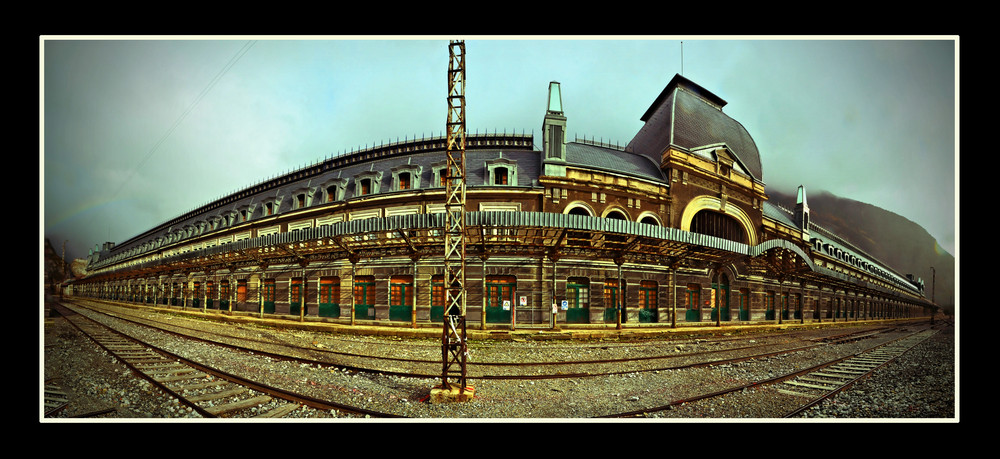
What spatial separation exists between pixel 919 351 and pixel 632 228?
12.6m

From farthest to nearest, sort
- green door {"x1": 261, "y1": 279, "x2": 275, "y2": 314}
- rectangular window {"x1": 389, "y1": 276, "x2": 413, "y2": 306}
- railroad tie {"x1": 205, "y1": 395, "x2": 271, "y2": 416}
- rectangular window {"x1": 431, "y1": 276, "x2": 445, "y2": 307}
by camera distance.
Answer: green door {"x1": 261, "y1": 279, "x2": 275, "y2": 314}, rectangular window {"x1": 389, "y1": 276, "x2": 413, "y2": 306}, rectangular window {"x1": 431, "y1": 276, "x2": 445, "y2": 307}, railroad tie {"x1": 205, "y1": 395, "x2": 271, "y2": 416}

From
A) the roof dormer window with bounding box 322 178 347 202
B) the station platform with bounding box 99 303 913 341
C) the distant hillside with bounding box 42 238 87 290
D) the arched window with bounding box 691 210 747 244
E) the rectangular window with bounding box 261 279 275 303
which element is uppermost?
the roof dormer window with bounding box 322 178 347 202

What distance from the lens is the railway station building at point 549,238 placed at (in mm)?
17934

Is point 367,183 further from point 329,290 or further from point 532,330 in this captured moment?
point 532,330

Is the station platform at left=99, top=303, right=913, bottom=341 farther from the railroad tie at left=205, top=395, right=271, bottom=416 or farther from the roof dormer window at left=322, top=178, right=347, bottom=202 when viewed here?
the roof dormer window at left=322, top=178, right=347, bottom=202

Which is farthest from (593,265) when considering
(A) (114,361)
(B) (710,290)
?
(A) (114,361)

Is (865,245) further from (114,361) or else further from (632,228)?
(114,361)

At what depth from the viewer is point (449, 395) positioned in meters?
7.16

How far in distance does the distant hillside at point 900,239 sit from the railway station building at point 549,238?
4.83 metres

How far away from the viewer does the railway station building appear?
17.9 meters

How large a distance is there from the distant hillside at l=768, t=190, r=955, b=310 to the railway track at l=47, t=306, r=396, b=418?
14179mm

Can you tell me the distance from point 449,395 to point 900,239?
15.2 m

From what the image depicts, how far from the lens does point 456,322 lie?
26.5 feet

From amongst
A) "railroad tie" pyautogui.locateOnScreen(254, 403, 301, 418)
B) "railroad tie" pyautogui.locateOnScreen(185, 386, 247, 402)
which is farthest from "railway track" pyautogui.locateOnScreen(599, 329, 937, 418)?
"railroad tie" pyautogui.locateOnScreen(185, 386, 247, 402)
